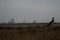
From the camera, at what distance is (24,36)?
2.52 feet

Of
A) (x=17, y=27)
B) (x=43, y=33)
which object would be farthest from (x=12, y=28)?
(x=43, y=33)

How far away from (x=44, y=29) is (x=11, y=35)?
26 cm

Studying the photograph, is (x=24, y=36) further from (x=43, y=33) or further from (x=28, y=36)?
(x=43, y=33)

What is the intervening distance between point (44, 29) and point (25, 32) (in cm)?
15

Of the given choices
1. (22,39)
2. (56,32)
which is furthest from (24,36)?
(56,32)

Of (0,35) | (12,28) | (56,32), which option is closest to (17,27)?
(12,28)

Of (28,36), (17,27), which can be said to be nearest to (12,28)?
(17,27)

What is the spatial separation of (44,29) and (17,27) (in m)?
0.22

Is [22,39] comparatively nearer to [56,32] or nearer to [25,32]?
[25,32]

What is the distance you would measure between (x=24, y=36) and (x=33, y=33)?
0.24 feet

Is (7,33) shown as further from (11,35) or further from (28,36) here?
(28,36)

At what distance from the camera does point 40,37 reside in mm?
759

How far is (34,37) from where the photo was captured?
0.77m

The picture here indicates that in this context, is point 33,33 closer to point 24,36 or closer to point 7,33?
point 24,36
